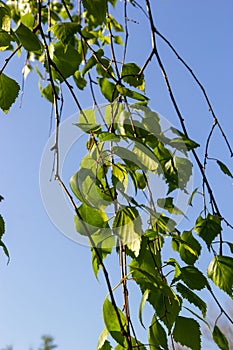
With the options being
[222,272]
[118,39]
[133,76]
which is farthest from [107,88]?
[118,39]

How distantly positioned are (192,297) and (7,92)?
311mm

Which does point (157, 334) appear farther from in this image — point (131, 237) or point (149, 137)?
point (149, 137)

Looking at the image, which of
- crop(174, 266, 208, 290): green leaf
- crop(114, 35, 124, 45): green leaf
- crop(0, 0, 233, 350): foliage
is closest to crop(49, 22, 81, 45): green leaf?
crop(0, 0, 233, 350): foliage

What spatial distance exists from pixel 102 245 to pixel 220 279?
0.53ft

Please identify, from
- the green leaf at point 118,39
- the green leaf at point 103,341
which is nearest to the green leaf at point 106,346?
the green leaf at point 103,341

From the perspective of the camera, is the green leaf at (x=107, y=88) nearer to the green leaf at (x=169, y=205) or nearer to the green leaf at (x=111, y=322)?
the green leaf at (x=169, y=205)

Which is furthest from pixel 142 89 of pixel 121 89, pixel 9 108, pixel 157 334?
pixel 157 334

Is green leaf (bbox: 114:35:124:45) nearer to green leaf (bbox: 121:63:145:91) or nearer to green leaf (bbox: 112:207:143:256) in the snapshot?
green leaf (bbox: 121:63:145:91)

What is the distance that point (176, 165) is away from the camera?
2.21ft

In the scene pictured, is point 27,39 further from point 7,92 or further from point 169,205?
point 169,205

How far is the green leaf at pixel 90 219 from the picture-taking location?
0.57 metres

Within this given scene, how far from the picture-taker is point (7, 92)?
1.98ft

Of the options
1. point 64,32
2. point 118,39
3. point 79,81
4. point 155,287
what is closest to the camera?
point 155,287

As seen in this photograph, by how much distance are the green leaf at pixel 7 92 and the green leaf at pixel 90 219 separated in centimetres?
14
